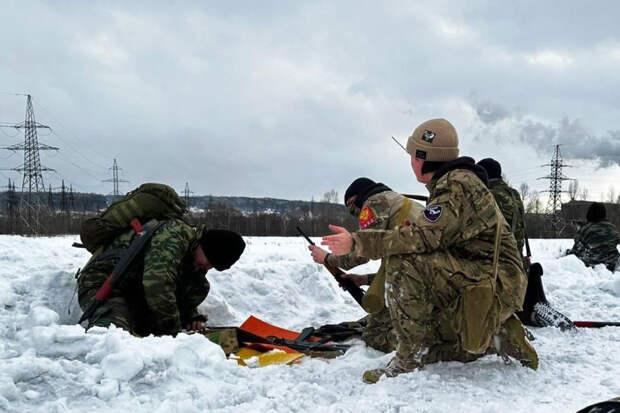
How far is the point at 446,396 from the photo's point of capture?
2.58m

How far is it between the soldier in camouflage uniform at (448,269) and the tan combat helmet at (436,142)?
0.03 metres

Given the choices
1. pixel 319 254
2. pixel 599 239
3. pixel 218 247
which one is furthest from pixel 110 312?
pixel 599 239

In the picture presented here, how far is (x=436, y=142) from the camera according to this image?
3156 mm

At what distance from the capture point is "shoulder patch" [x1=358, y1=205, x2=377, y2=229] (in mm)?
3971

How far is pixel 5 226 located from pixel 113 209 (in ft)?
59.7

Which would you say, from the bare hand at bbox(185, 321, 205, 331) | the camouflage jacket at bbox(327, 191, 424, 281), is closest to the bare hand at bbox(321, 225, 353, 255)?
the camouflage jacket at bbox(327, 191, 424, 281)

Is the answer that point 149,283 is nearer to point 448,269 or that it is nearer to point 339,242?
point 339,242

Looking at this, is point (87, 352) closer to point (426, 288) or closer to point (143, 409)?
point (143, 409)

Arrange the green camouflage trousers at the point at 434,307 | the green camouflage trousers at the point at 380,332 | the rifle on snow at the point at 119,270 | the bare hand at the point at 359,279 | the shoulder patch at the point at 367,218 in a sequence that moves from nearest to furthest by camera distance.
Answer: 1. the green camouflage trousers at the point at 434,307
2. the green camouflage trousers at the point at 380,332
3. the rifle on snow at the point at 119,270
4. the shoulder patch at the point at 367,218
5. the bare hand at the point at 359,279

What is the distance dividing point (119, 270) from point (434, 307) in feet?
7.86

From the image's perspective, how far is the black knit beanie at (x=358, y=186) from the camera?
14.8 feet

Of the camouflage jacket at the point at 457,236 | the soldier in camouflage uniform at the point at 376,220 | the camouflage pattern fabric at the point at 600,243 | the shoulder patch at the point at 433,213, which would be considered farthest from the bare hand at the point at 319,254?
the camouflage pattern fabric at the point at 600,243

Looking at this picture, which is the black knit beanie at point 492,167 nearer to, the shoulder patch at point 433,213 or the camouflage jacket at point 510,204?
the camouflage jacket at point 510,204

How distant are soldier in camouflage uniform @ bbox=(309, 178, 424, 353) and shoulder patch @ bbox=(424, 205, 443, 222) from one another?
0.80 meters
